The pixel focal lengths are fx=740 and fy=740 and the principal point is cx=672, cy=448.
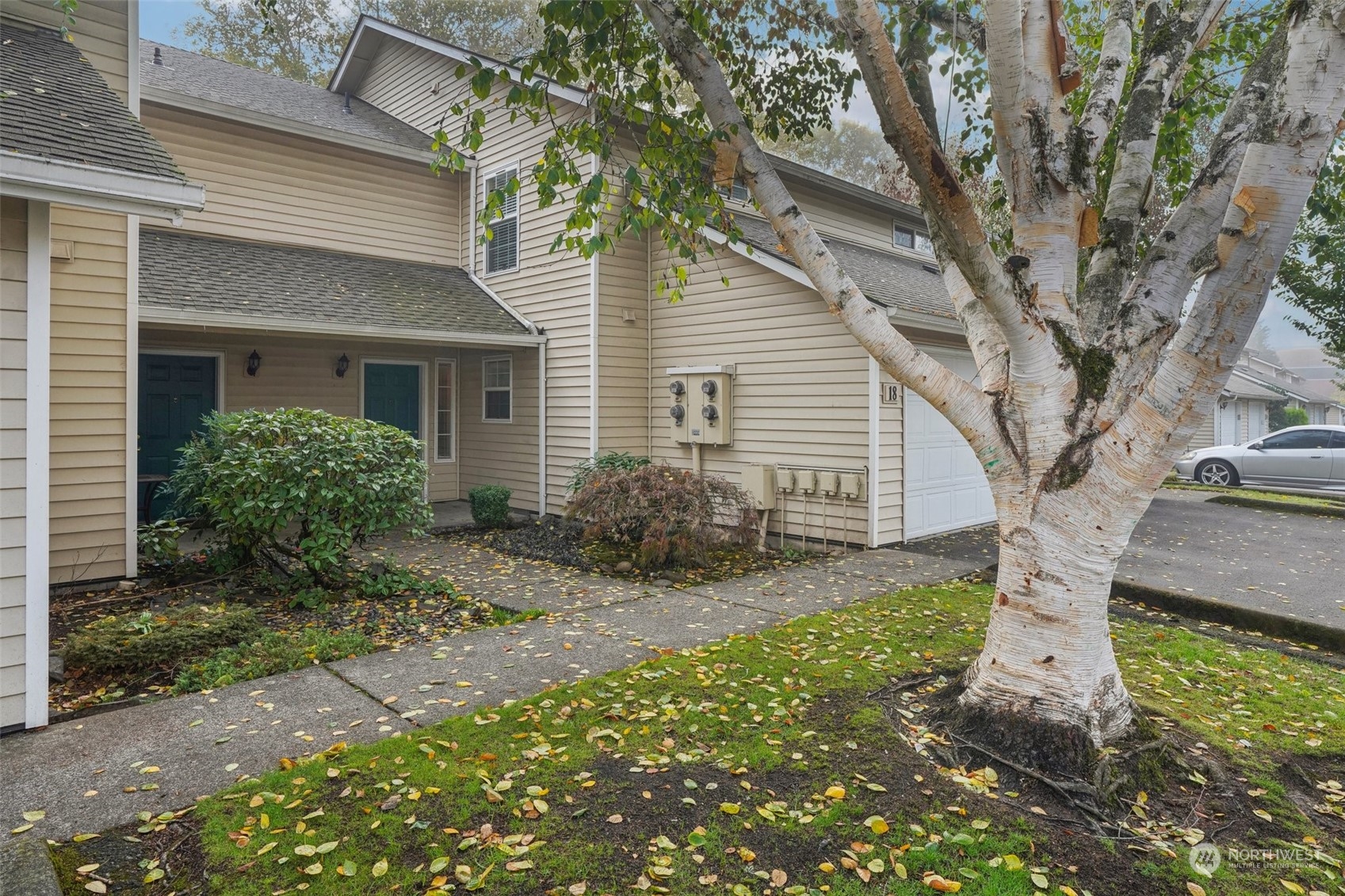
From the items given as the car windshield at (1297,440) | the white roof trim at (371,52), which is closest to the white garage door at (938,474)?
the white roof trim at (371,52)

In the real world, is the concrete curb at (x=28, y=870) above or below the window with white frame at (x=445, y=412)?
below

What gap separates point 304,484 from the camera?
6000 millimetres

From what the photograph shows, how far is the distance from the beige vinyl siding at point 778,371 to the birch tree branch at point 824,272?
4045 millimetres

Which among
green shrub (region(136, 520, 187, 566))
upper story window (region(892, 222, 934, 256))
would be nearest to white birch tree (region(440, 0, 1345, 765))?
green shrub (region(136, 520, 187, 566))

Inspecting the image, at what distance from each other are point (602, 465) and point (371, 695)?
18.1 ft

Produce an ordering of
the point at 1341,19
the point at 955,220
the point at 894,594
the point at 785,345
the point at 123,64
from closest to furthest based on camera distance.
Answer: the point at 1341,19 < the point at 955,220 < the point at 894,594 < the point at 123,64 < the point at 785,345

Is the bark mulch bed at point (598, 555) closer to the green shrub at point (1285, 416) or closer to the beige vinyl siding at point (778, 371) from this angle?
the beige vinyl siding at point (778, 371)

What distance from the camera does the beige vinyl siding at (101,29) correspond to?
657cm

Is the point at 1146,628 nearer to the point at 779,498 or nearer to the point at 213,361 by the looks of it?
the point at 779,498

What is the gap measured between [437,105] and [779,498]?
879 cm

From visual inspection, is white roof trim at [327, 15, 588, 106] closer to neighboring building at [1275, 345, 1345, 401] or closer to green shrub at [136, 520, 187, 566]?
green shrub at [136, 520, 187, 566]

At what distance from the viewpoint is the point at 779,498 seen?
915 cm

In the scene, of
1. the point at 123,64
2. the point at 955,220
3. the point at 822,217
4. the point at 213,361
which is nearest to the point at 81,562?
the point at 213,361

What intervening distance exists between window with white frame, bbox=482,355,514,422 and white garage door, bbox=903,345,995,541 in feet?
19.5
